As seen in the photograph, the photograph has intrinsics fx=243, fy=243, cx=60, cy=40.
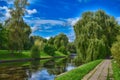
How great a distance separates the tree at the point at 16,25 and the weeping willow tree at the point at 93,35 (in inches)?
1020

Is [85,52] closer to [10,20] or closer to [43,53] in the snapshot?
[10,20]

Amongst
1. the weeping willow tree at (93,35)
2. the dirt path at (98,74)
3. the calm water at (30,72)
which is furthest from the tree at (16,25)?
the dirt path at (98,74)

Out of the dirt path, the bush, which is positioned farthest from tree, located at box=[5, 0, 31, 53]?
the dirt path

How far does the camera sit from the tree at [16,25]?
6735 centimetres

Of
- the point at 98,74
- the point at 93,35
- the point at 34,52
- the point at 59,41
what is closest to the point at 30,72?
the point at 98,74

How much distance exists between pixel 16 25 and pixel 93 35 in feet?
101

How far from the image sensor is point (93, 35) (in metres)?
43.2

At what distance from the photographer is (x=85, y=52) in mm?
43000

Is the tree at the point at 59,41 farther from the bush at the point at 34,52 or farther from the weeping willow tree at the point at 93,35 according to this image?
the weeping willow tree at the point at 93,35

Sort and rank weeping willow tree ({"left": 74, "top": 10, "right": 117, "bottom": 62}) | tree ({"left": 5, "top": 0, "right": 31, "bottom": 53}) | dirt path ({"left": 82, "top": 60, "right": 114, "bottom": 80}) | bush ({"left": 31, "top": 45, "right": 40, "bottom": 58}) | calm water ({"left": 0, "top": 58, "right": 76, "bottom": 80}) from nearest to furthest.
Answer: dirt path ({"left": 82, "top": 60, "right": 114, "bottom": 80}) < calm water ({"left": 0, "top": 58, "right": 76, "bottom": 80}) < weeping willow tree ({"left": 74, "top": 10, "right": 117, "bottom": 62}) < tree ({"left": 5, "top": 0, "right": 31, "bottom": 53}) < bush ({"left": 31, "top": 45, "right": 40, "bottom": 58})

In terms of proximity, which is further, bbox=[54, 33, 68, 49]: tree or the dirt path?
bbox=[54, 33, 68, 49]: tree

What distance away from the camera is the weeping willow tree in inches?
1658

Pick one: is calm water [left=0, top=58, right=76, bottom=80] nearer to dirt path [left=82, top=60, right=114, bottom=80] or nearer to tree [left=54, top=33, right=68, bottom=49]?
dirt path [left=82, top=60, right=114, bottom=80]

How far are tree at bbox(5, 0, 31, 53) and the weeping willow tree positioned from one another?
85.0 ft
